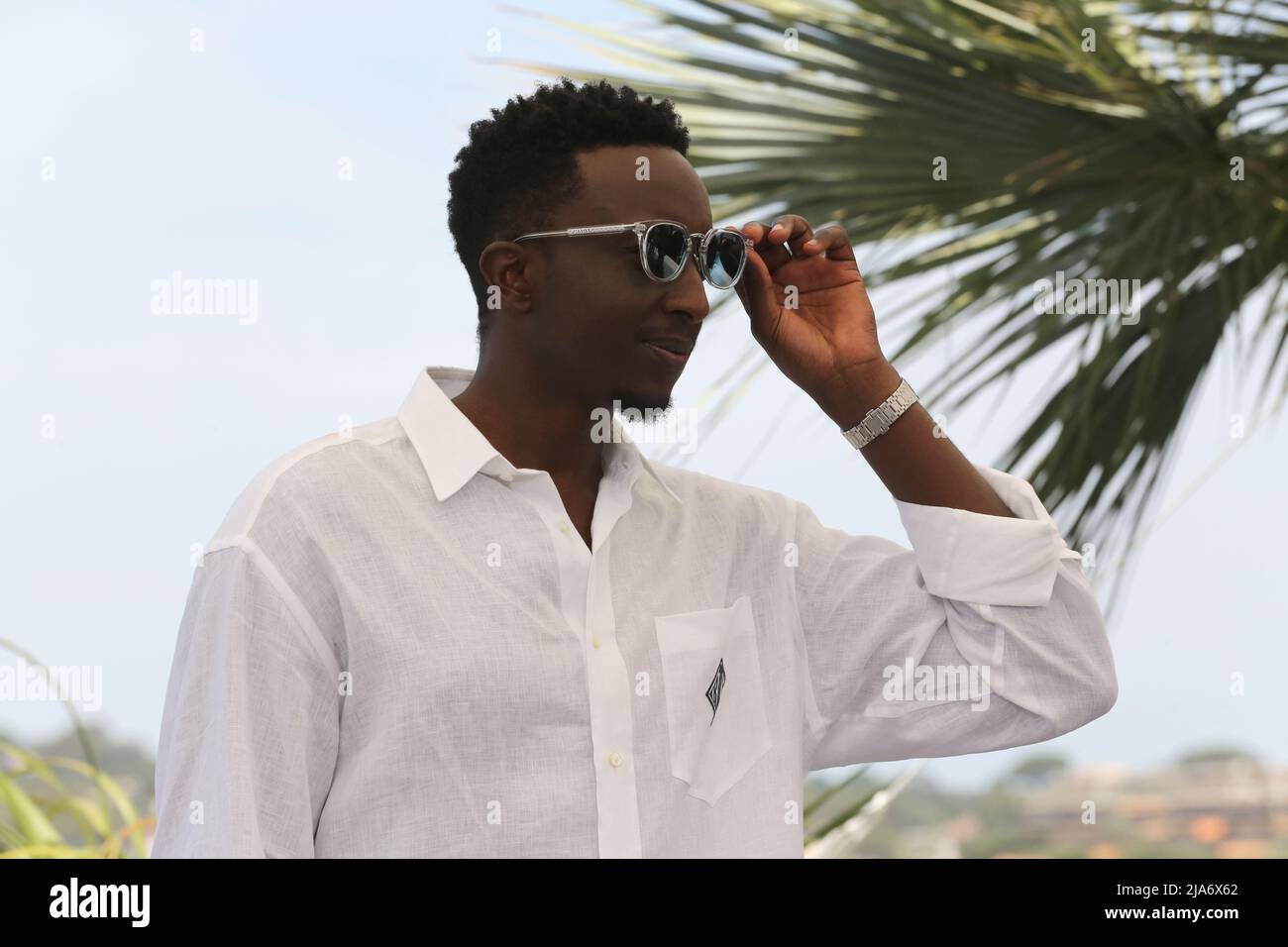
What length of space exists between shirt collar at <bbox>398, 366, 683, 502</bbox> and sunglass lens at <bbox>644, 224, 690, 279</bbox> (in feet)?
0.66

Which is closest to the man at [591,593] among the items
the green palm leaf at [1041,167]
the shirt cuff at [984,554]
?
the shirt cuff at [984,554]

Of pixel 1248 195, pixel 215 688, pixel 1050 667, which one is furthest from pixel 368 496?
pixel 1248 195

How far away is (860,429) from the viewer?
156 cm

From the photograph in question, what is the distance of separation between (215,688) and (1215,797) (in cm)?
612

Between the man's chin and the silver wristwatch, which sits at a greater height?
the man's chin

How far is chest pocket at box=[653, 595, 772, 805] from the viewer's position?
4.62 feet

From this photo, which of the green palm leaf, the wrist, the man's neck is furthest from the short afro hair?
Result: the green palm leaf

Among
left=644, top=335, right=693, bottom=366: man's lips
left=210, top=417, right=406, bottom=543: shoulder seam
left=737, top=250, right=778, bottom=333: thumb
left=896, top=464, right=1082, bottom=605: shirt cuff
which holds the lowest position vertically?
left=896, top=464, right=1082, bottom=605: shirt cuff

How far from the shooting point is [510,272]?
1558mm

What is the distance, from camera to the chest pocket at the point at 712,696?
4.62ft

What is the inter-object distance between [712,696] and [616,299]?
44 cm

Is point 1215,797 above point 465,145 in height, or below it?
below

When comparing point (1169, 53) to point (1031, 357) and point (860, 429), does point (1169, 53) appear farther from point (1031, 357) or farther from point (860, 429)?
point (860, 429)

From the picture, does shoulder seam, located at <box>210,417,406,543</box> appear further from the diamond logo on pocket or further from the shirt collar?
the diamond logo on pocket
